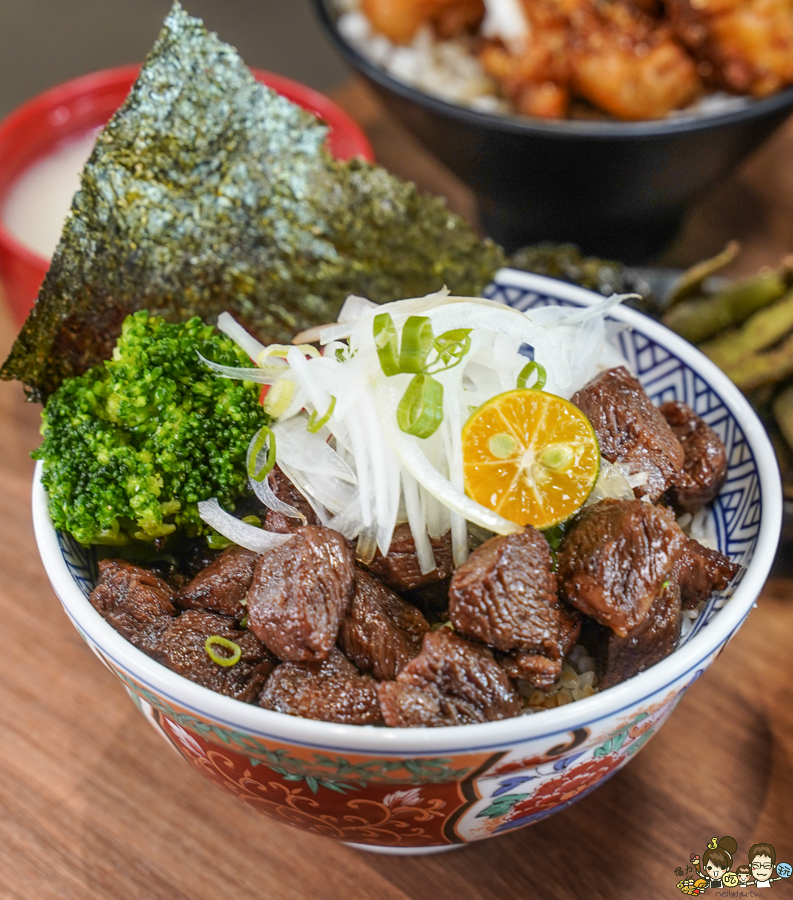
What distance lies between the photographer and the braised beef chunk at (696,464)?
4.54 feet

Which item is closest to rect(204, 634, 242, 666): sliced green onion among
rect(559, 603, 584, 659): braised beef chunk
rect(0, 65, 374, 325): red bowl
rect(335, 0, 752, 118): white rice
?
rect(559, 603, 584, 659): braised beef chunk

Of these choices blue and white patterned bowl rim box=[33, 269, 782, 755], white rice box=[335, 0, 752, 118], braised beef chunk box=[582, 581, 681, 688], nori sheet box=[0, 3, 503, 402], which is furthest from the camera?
white rice box=[335, 0, 752, 118]

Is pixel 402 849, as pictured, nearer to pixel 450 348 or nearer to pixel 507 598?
pixel 507 598

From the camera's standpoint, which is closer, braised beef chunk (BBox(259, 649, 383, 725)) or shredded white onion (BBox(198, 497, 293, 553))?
braised beef chunk (BBox(259, 649, 383, 725))

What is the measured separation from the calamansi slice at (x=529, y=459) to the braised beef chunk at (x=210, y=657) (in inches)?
15.0

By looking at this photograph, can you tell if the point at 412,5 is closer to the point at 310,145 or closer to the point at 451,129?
the point at 451,129

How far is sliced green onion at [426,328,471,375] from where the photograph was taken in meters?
1.29

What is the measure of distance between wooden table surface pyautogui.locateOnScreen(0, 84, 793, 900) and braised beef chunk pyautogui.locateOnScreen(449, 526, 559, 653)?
48 centimetres

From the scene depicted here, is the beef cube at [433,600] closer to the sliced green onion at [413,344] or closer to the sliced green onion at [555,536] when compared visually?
the sliced green onion at [555,536]

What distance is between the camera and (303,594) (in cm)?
114

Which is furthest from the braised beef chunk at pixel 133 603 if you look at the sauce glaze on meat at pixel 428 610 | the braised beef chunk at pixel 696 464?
the braised beef chunk at pixel 696 464

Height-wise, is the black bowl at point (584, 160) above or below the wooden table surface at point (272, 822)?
above

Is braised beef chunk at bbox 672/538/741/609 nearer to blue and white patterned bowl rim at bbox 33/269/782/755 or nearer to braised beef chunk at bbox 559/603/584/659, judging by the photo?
blue and white patterned bowl rim at bbox 33/269/782/755

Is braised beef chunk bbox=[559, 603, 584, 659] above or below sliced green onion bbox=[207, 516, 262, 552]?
above
